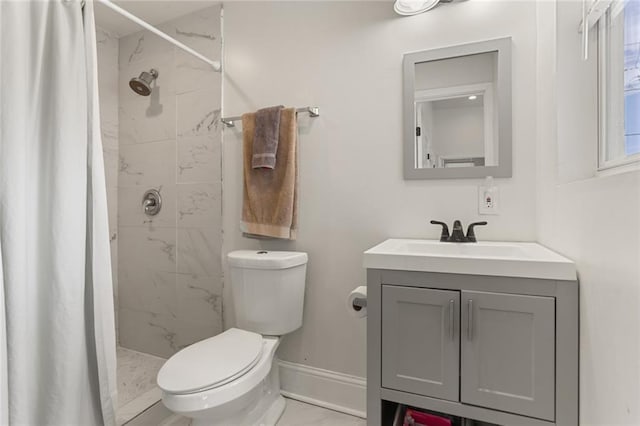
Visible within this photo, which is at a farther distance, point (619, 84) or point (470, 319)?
point (470, 319)

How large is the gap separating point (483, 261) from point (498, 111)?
782mm

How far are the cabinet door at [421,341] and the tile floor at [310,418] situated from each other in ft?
2.06

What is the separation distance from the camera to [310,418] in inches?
63.2

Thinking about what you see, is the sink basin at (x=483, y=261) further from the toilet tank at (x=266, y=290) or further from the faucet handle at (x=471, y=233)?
the toilet tank at (x=266, y=290)

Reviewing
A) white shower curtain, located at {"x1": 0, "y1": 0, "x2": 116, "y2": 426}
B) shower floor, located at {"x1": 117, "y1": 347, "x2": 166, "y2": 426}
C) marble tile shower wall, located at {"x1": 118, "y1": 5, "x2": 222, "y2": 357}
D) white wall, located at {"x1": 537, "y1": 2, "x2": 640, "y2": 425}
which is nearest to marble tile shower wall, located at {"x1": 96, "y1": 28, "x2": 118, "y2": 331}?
marble tile shower wall, located at {"x1": 118, "y1": 5, "x2": 222, "y2": 357}

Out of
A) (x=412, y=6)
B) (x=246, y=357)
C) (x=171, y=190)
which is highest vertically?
(x=412, y=6)

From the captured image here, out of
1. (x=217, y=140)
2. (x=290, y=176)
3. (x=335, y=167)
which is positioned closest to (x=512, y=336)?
(x=335, y=167)

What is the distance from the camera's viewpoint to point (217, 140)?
2002 millimetres

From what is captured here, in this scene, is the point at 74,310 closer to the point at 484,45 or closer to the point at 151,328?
the point at 151,328

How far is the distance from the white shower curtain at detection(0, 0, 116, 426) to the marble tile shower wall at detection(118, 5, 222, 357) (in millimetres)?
783

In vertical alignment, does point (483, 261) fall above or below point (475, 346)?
above

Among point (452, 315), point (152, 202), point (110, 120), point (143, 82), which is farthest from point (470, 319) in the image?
point (110, 120)

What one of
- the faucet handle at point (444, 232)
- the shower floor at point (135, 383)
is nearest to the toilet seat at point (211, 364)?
the shower floor at point (135, 383)

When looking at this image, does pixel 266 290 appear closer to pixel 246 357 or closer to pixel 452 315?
pixel 246 357
